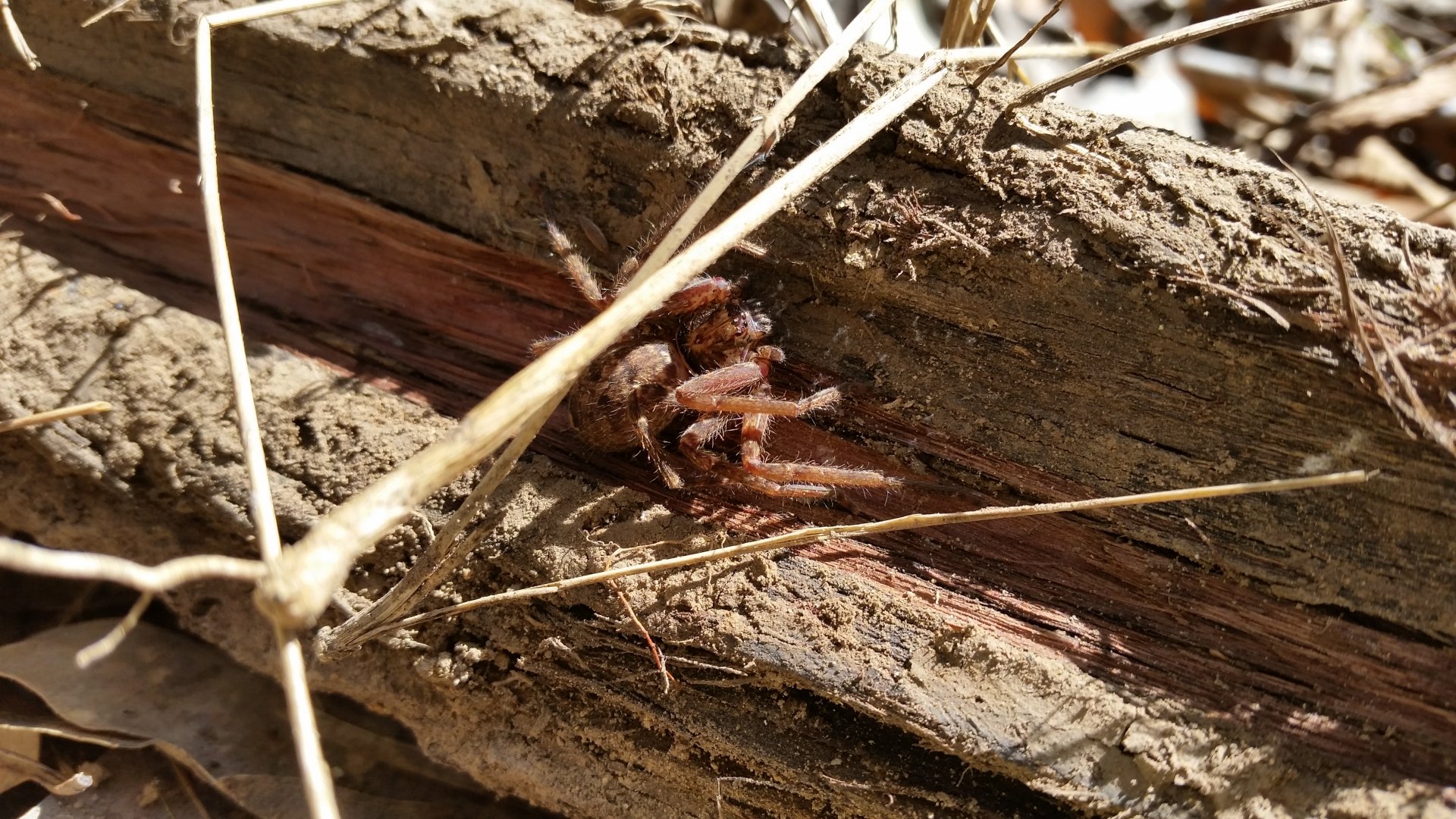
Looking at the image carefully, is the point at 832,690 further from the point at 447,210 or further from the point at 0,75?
the point at 0,75

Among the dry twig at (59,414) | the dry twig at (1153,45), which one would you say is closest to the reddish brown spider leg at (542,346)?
the dry twig at (59,414)

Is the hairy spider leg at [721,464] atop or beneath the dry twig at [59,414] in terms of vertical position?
beneath

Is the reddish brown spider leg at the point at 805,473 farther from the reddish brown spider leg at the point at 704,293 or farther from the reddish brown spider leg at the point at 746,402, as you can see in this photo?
the reddish brown spider leg at the point at 704,293

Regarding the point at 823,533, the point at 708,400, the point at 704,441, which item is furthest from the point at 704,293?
the point at 823,533

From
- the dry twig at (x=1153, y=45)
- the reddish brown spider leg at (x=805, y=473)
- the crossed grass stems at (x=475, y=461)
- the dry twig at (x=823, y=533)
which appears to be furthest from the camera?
the reddish brown spider leg at (x=805, y=473)

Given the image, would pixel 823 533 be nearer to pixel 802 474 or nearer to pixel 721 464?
pixel 802 474

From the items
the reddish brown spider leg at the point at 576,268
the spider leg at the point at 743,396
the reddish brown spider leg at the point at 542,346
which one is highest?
the reddish brown spider leg at the point at 576,268

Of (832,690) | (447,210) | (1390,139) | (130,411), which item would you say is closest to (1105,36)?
(1390,139)

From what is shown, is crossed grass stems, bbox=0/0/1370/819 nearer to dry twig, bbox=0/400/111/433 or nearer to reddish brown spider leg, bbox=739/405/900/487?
dry twig, bbox=0/400/111/433
